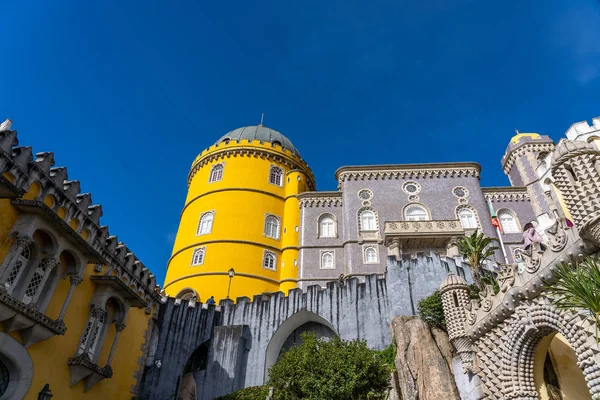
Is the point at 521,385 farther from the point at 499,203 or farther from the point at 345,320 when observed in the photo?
the point at 499,203

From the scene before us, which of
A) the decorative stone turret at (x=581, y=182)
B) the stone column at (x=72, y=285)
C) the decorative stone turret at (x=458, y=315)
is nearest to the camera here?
the decorative stone turret at (x=581, y=182)

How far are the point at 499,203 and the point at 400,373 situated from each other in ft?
69.0

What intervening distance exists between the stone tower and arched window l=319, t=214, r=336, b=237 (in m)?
15.1

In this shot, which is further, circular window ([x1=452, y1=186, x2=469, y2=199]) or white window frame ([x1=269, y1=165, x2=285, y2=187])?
white window frame ([x1=269, y1=165, x2=285, y2=187])

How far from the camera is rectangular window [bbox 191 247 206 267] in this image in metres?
30.3

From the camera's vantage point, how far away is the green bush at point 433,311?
17.9m

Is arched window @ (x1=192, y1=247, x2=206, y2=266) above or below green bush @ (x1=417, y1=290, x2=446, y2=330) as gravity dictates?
above

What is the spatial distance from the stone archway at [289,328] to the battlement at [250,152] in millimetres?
17073

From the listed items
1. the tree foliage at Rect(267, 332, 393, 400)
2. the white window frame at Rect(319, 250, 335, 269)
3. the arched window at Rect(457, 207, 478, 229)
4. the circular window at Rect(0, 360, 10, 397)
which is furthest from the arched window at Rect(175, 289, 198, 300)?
the arched window at Rect(457, 207, 478, 229)

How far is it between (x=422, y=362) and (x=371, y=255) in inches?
541

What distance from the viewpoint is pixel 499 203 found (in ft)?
106

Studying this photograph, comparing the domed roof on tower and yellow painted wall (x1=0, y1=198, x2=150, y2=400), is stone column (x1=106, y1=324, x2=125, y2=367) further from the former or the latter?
the domed roof on tower

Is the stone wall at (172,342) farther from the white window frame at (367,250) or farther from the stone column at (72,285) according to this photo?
the white window frame at (367,250)

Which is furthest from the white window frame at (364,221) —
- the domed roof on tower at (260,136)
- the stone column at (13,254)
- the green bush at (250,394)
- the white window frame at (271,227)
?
the stone column at (13,254)
